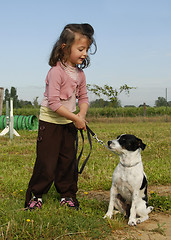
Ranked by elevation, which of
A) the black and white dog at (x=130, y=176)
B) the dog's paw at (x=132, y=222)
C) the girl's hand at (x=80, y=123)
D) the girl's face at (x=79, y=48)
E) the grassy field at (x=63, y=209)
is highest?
the girl's face at (x=79, y=48)

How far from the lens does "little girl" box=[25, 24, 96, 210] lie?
3338 mm

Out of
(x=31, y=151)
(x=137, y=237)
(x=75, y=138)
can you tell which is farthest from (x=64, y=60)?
(x=31, y=151)

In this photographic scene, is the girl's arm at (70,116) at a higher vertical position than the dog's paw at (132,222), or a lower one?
higher

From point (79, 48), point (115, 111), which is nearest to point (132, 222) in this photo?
point (79, 48)

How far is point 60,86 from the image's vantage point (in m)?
3.44

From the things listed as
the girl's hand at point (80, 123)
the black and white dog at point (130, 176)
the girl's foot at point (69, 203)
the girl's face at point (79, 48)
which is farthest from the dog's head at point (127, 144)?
the girl's face at point (79, 48)

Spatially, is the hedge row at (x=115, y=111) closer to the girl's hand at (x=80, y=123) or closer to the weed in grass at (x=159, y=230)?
the girl's hand at (x=80, y=123)

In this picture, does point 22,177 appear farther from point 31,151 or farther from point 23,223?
point 31,151

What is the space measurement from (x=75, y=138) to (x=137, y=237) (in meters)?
1.37

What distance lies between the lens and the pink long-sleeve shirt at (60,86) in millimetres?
3336

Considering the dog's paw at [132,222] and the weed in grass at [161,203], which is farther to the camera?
the weed in grass at [161,203]

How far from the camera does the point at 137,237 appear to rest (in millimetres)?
2920

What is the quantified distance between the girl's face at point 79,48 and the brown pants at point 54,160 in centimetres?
78

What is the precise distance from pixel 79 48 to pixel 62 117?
0.82m
